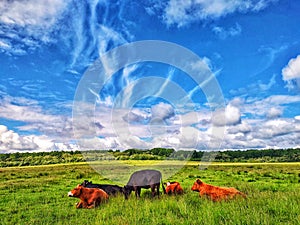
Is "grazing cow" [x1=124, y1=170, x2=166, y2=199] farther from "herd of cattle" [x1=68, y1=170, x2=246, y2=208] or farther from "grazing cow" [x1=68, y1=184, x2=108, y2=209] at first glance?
"grazing cow" [x1=68, y1=184, x2=108, y2=209]

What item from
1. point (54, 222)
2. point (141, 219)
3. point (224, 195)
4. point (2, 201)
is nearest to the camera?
point (141, 219)

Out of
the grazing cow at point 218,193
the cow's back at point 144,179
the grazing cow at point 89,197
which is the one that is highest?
the cow's back at point 144,179

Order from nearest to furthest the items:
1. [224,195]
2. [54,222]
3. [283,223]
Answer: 1. [283,223]
2. [54,222]
3. [224,195]

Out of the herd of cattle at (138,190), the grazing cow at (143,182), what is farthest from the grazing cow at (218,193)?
the grazing cow at (143,182)

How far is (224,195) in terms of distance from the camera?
11.2 metres

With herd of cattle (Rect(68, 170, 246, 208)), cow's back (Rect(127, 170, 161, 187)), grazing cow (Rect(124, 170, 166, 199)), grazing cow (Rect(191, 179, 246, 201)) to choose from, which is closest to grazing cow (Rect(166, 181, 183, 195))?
herd of cattle (Rect(68, 170, 246, 208))

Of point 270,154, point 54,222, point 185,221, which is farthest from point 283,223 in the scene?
point 270,154

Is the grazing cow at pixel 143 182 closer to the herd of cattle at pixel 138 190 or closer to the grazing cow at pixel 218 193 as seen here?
the herd of cattle at pixel 138 190

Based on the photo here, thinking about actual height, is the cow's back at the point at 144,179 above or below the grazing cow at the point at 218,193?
above

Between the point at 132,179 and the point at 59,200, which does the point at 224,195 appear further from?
the point at 59,200

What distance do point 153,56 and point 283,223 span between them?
13.5 metres

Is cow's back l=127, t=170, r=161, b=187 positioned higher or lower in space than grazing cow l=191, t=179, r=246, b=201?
higher

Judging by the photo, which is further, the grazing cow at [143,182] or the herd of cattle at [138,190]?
the grazing cow at [143,182]

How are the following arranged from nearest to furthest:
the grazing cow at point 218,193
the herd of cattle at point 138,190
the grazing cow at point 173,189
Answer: the grazing cow at point 218,193 < the herd of cattle at point 138,190 < the grazing cow at point 173,189
